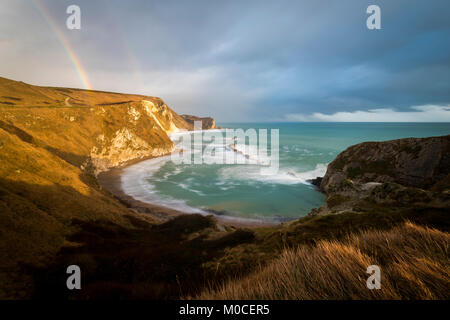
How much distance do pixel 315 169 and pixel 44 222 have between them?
172ft

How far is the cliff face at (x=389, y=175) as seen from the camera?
11.9 metres

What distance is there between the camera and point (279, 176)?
42.4 meters

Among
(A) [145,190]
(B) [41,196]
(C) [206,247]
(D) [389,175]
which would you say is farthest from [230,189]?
(B) [41,196]

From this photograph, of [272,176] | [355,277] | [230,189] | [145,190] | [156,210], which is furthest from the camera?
[272,176]

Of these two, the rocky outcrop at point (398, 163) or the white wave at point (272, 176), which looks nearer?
the rocky outcrop at point (398, 163)

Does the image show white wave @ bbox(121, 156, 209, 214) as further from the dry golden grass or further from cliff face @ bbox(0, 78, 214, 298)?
the dry golden grass

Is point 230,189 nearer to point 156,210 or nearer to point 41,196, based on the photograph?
point 156,210

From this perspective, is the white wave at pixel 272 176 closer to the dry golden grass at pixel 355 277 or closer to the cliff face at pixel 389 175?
the cliff face at pixel 389 175

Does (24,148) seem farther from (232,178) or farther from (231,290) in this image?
(232,178)

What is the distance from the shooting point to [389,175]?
26.1 m

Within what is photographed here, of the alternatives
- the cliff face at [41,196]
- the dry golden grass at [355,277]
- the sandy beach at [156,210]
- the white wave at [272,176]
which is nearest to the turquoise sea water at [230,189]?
the white wave at [272,176]

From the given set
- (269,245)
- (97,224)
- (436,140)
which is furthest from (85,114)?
(436,140)

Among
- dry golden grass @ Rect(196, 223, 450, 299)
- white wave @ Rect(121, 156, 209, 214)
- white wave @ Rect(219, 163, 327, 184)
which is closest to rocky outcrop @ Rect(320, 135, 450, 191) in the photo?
white wave @ Rect(219, 163, 327, 184)

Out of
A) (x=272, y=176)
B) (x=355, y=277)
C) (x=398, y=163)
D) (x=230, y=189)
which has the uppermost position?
(x=355, y=277)
